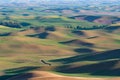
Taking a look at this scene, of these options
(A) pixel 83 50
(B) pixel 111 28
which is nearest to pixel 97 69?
(A) pixel 83 50

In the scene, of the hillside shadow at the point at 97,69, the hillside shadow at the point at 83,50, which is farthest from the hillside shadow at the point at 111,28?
the hillside shadow at the point at 97,69

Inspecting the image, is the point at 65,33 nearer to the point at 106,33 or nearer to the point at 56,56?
the point at 106,33

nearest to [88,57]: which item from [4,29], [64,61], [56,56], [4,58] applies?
[64,61]

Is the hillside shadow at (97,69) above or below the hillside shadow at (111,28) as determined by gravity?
above

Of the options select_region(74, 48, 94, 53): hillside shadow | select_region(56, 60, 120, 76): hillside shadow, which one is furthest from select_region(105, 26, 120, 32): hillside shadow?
select_region(56, 60, 120, 76): hillside shadow

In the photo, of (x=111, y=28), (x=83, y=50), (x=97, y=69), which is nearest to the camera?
(x=97, y=69)

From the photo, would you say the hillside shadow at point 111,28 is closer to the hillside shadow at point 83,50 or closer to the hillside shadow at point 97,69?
the hillside shadow at point 83,50

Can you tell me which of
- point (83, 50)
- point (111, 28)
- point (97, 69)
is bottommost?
point (111, 28)

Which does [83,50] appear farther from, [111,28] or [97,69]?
[111,28]

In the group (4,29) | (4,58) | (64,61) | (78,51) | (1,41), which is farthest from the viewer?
(4,29)
